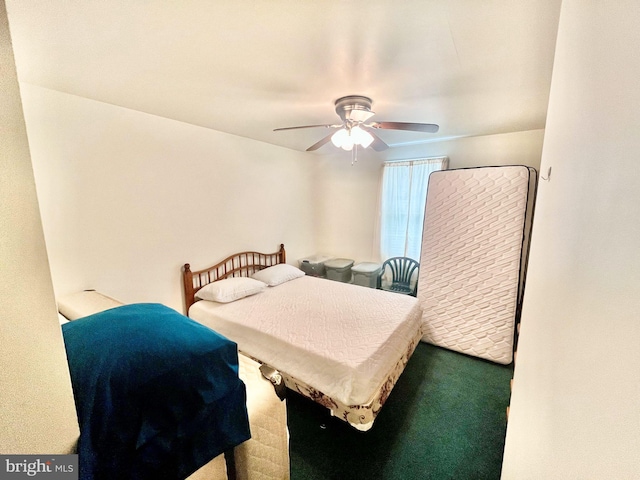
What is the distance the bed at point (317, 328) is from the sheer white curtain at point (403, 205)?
100 centimetres

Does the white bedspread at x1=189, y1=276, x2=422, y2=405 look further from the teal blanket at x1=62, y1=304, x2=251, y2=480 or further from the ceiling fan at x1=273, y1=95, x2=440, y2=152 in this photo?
the ceiling fan at x1=273, y1=95, x2=440, y2=152

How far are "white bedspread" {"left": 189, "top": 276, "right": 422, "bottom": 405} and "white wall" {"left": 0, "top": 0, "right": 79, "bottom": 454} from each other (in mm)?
1458

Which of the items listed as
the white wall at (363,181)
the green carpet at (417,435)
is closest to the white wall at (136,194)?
the white wall at (363,181)

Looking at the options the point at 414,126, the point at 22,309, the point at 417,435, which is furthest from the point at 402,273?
the point at 22,309

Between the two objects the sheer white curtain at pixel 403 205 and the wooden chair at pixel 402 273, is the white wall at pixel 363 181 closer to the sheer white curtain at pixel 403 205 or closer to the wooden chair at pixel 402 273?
the sheer white curtain at pixel 403 205

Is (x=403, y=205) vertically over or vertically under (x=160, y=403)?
over

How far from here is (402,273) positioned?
3557 mm

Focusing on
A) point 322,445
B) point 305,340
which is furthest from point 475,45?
point 322,445

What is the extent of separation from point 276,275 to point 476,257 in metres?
2.32

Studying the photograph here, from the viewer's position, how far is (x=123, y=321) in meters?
0.83

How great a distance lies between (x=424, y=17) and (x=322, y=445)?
8.24ft

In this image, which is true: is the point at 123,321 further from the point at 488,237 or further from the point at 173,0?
the point at 488,237

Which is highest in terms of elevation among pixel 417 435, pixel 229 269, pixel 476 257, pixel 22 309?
pixel 22 309

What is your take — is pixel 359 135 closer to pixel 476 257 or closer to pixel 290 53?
pixel 290 53
